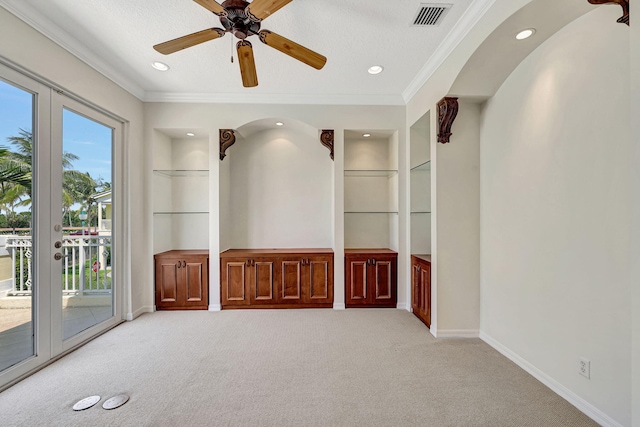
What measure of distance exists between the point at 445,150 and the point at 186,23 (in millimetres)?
2683

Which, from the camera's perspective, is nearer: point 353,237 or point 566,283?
point 566,283

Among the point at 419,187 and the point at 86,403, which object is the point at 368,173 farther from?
the point at 86,403

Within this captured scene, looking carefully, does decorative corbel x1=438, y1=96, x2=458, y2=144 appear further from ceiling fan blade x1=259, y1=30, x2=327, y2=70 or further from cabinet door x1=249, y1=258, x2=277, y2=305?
cabinet door x1=249, y1=258, x2=277, y2=305

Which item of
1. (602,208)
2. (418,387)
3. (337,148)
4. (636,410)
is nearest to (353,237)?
(337,148)

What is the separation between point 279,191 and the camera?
4.22 meters

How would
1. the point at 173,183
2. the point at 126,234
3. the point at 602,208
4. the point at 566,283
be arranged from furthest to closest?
the point at 173,183
the point at 126,234
the point at 566,283
the point at 602,208

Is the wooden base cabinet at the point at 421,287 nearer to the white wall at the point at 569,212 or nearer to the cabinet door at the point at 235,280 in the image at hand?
the white wall at the point at 569,212

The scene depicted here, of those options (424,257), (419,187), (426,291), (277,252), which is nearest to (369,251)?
(424,257)

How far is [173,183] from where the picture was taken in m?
4.11

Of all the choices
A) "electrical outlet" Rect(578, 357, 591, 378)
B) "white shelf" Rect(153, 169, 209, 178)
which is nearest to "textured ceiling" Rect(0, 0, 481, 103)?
"white shelf" Rect(153, 169, 209, 178)

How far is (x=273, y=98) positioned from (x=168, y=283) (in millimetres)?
2890

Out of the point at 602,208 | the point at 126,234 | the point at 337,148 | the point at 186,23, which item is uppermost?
the point at 186,23

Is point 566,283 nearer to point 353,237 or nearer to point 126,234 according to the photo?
point 353,237

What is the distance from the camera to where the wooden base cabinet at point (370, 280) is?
374 centimetres
